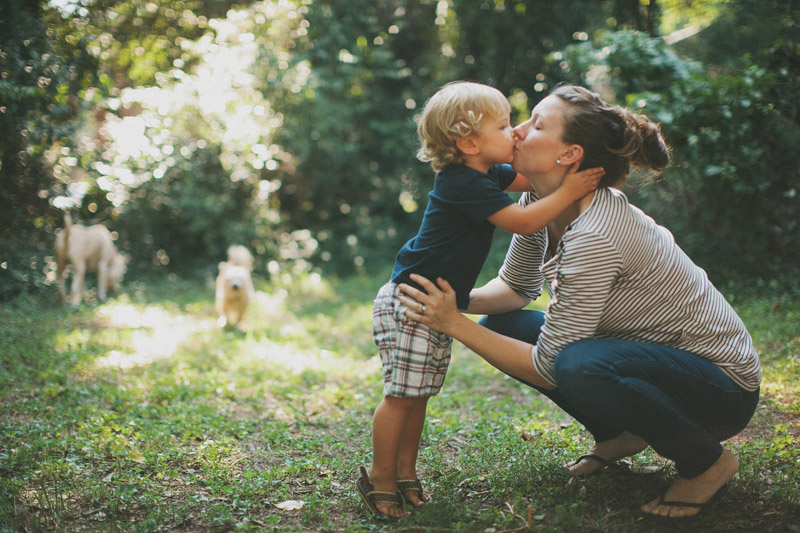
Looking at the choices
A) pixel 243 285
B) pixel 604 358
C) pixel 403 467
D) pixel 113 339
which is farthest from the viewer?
pixel 243 285

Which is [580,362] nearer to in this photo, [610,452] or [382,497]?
[610,452]

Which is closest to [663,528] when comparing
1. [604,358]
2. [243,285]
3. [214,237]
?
[604,358]

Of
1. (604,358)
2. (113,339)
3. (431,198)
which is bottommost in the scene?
(113,339)

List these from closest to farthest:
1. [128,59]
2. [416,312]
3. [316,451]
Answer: [416,312] < [316,451] < [128,59]

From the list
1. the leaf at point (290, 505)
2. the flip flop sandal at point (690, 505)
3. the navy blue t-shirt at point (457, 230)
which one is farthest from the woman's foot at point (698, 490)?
the leaf at point (290, 505)

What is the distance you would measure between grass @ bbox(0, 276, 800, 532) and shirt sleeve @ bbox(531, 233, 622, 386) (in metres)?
0.58

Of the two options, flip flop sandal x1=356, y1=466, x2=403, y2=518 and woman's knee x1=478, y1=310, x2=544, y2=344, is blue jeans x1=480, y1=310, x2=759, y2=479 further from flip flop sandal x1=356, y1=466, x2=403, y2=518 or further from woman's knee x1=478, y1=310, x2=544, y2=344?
flip flop sandal x1=356, y1=466, x2=403, y2=518

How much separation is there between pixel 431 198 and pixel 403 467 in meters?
1.05

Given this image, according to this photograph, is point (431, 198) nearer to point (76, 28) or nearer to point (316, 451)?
A: point (316, 451)

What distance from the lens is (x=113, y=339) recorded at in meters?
5.60

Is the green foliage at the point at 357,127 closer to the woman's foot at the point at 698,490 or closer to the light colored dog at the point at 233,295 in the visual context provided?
the light colored dog at the point at 233,295

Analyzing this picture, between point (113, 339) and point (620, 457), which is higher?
point (620, 457)

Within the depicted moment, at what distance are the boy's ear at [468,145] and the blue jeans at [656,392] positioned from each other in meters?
0.79

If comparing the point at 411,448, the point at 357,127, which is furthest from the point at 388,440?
the point at 357,127
